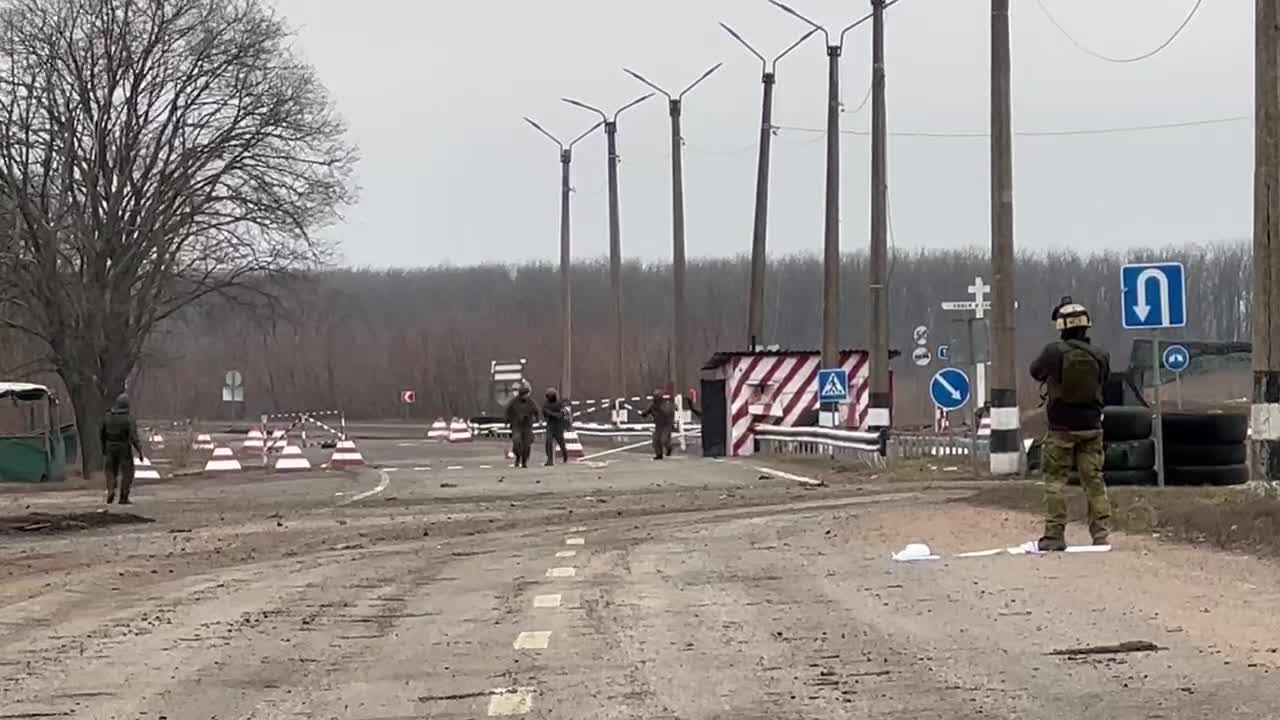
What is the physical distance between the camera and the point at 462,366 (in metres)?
119

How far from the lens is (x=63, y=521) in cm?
2269

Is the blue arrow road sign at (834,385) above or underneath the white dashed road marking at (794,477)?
above

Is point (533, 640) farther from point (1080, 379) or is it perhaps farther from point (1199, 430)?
point (1199, 430)

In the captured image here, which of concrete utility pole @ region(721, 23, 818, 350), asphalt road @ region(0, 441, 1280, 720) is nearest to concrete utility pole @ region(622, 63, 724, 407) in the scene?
concrete utility pole @ region(721, 23, 818, 350)

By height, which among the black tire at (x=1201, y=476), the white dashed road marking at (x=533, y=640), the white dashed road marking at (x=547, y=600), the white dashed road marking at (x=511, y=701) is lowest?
the white dashed road marking at (x=511, y=701)

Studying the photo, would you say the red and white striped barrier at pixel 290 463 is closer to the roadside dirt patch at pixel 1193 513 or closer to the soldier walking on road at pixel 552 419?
the soldier walking on road at pixel 552 419

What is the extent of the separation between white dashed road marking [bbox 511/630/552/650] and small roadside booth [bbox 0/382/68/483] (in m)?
29.6

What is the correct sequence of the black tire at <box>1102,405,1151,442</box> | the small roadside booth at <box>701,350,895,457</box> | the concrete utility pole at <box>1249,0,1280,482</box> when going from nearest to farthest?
the concrete utility pole at <box>1249,0,1280,482</box> → the black tire at <box>1102,405,1151,442</box> → the small roadside booth at <box>701,350,895,457</box>

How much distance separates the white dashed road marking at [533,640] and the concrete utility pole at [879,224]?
83.2 ft

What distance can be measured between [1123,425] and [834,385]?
1533cm

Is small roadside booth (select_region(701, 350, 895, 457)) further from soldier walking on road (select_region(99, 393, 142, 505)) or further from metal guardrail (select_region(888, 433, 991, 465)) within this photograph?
soldier walking on road (select_region(99, 393, 142, 505))

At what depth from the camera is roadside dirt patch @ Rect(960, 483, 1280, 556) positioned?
14758 mm

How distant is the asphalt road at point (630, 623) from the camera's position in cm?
859

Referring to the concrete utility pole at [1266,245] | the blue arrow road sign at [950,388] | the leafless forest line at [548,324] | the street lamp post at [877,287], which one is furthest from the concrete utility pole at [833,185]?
the leafless forest line at [548,324]
